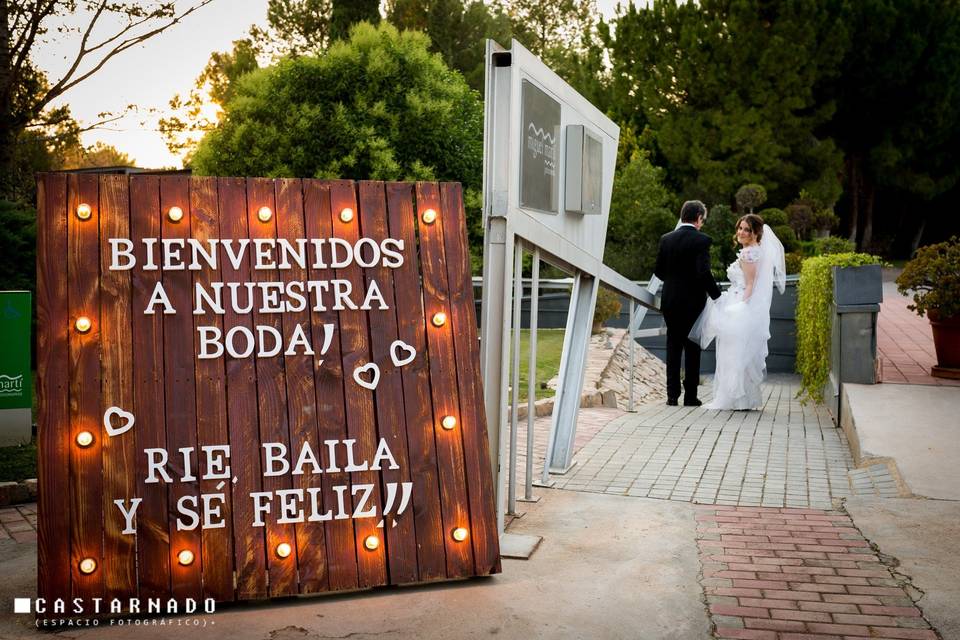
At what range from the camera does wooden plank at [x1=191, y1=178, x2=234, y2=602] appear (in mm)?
3566

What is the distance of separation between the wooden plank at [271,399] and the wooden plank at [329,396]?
0.14m

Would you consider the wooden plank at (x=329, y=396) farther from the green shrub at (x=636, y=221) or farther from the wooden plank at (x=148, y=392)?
the green shrub at (x=636, y=221)

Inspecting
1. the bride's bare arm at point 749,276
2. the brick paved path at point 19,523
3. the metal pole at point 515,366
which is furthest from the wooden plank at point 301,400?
the bride's bare arm at point 749,276

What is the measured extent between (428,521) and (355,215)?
1.30 metres

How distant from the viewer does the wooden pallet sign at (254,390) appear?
3.50 m

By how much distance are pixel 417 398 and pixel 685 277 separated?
19.3 feet

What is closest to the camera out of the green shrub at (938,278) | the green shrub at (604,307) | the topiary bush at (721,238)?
the green shrub at (938,278)

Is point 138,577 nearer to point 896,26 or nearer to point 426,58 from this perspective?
point 426,58

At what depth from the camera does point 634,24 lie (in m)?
30.0

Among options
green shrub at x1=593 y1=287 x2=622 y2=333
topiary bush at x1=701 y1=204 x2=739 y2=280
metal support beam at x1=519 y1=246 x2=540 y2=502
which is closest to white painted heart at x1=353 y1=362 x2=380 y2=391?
metal support beam at x1=519 y1=246 x2=540 y2=502

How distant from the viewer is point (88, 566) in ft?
11.3

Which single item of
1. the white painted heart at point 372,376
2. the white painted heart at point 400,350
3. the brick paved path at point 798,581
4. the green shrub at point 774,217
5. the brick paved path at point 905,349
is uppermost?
the green shrub at point 774,217

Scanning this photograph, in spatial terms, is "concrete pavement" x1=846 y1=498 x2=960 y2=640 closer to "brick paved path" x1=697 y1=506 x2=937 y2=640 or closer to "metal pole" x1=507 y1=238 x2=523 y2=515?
"brick paved path" x1=697 y1=506 x2=937 y2=640

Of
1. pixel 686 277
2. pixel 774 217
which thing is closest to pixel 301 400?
pixel 686 277
